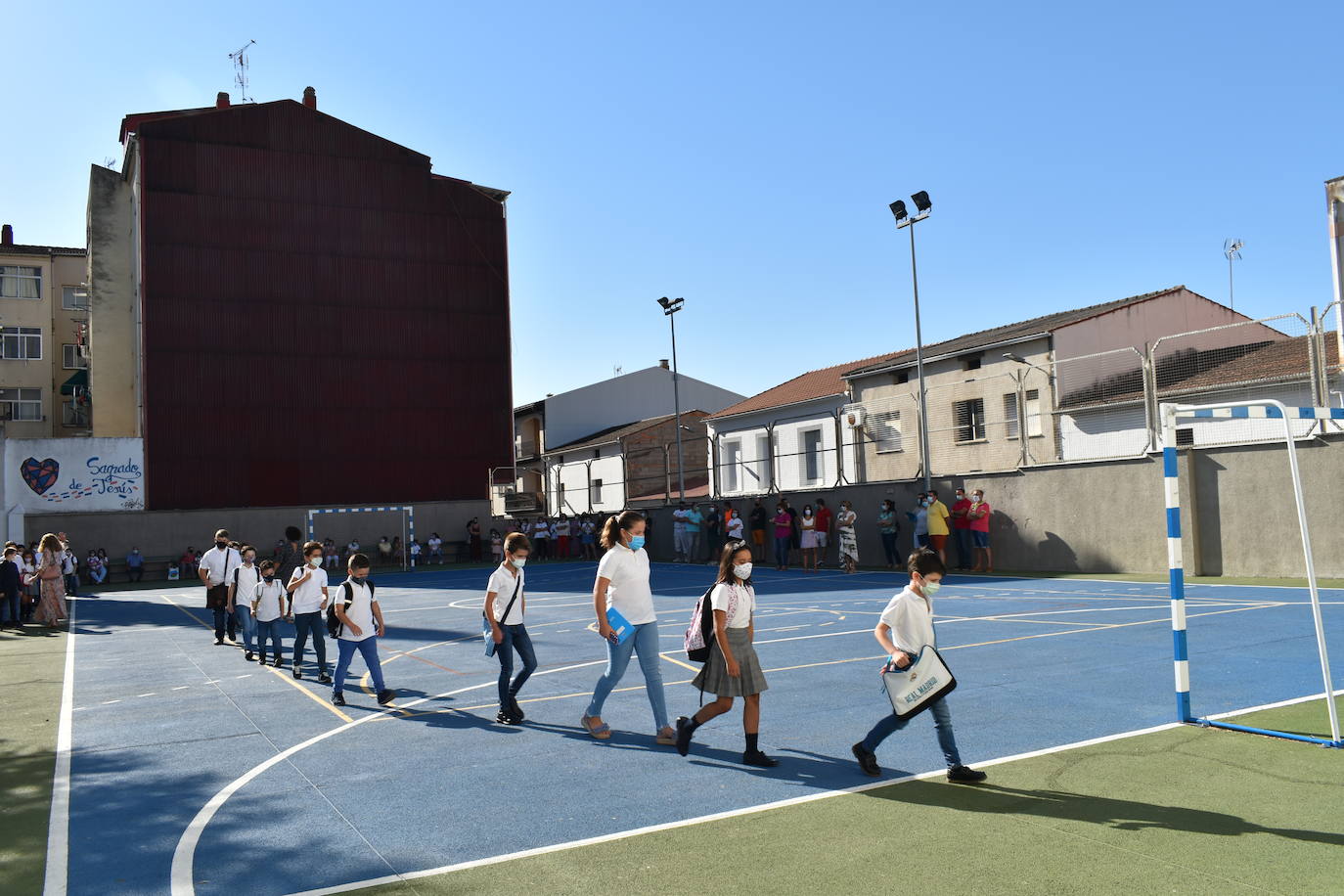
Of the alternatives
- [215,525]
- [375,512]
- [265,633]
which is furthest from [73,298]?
[265,633]

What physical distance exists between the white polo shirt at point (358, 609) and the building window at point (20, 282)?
52.6 metres

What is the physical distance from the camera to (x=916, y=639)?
7.07 metres

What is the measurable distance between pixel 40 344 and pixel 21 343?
0.86m

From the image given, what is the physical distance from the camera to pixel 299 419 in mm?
43000

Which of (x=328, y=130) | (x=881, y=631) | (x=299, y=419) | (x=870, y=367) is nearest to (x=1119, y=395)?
(x=870, y=367)

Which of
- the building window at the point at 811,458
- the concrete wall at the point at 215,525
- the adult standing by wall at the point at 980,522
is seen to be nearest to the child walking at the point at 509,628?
the adult standing by wall at the point at 980,522

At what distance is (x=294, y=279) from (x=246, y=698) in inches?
1386

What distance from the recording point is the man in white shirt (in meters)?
17.0

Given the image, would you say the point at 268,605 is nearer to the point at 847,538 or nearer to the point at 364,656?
the point at 364,656

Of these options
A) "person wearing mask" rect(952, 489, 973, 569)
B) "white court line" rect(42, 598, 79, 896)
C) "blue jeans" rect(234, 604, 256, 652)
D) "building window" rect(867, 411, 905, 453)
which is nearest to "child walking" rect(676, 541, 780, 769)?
"white court line" rect(42, 598, 79, 896)

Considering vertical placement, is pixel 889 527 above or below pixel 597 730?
above

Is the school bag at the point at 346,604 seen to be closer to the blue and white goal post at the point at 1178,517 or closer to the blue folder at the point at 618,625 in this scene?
the blue folder at the point at 618,625

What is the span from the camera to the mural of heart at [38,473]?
125ft

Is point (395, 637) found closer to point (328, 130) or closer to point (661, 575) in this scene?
point (661, 575)
